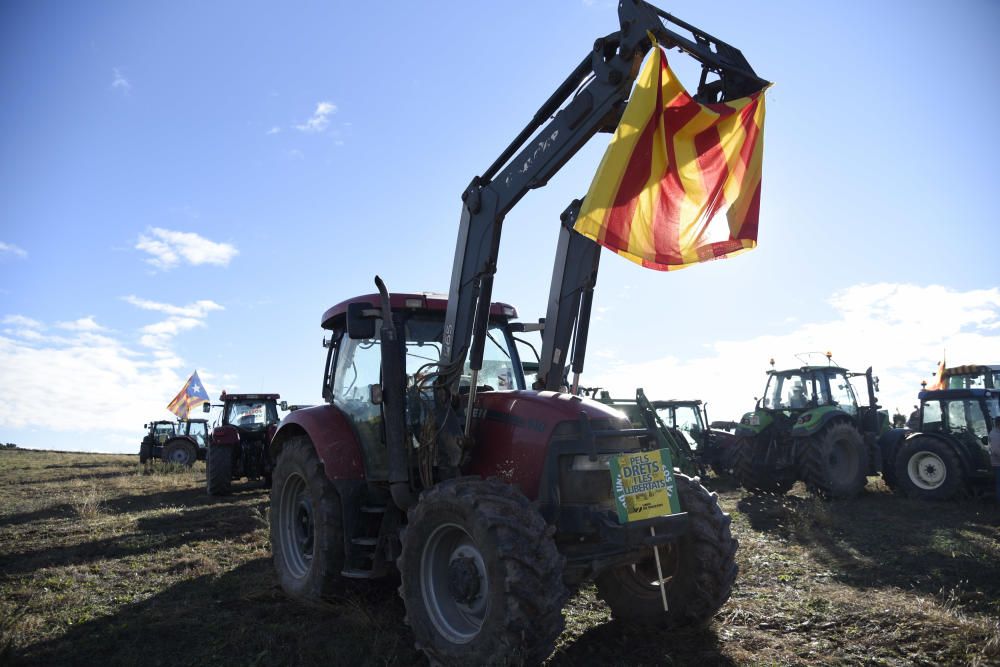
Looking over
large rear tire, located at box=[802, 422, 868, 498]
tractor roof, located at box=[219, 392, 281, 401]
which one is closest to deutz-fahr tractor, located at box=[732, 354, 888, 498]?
large rear tire, located at box=[802, 422, 868, 498]

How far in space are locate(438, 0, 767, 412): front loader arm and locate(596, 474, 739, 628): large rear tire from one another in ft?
5.55

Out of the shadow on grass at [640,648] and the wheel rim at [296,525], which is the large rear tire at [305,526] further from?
the shadow on grass at [640,648]

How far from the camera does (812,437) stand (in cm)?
1129

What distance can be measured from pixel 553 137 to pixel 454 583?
2836 mm

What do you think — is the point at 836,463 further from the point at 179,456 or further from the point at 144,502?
the point at 179,456

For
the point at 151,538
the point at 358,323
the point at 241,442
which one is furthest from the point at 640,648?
the point at 241,442

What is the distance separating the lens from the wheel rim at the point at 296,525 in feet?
18.4

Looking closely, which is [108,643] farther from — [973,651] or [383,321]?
[973,651]

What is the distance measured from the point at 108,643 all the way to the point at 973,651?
521cm

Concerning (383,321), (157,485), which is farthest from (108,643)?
(157,485)

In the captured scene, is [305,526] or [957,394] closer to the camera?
[305,526]

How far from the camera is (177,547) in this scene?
7551 mm

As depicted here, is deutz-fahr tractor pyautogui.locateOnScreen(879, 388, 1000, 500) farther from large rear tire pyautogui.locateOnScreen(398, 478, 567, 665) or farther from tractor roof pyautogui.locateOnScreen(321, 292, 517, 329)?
large rear tire pyautogui.locateOnScreen(398, 478, 567, 665)

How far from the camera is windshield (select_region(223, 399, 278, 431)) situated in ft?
50.6
